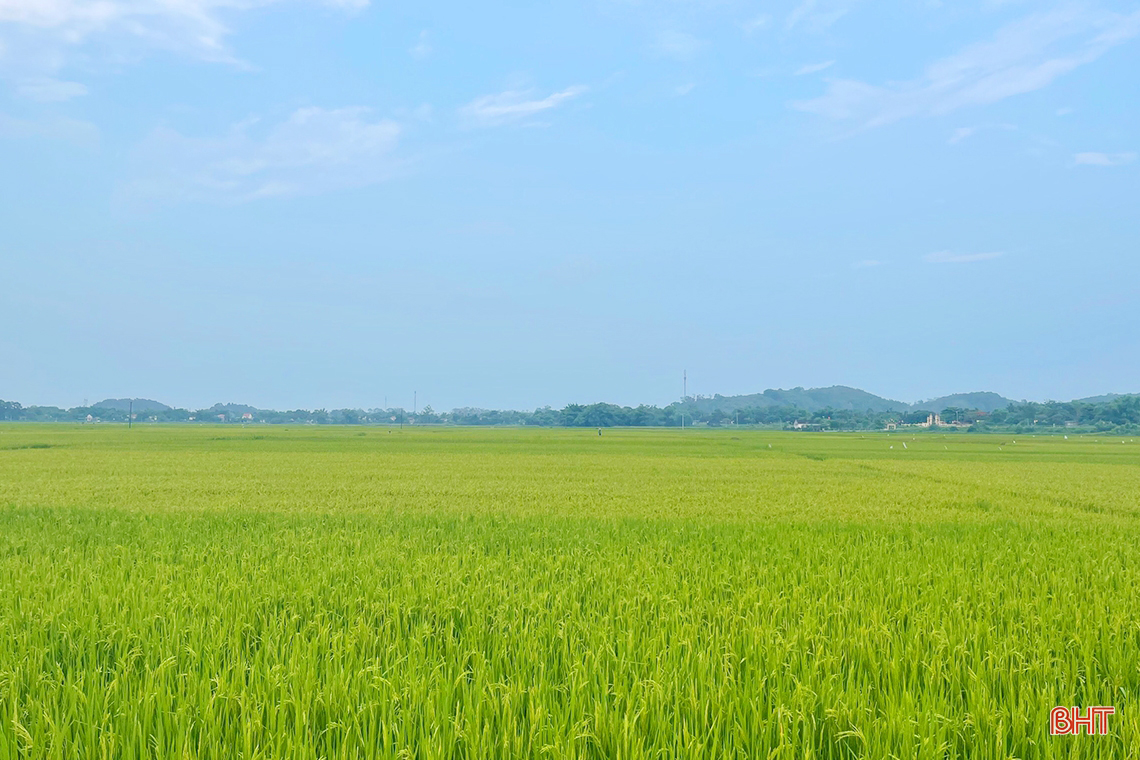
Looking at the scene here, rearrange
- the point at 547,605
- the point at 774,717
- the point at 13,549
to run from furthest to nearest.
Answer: the point at 13,549 → the point at 547,605 → the point at 774,717

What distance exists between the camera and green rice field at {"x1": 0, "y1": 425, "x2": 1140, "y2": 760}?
9.55 ft

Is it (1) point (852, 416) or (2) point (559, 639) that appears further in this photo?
(1) point (852, 416)

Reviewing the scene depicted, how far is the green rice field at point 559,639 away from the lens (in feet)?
9.55

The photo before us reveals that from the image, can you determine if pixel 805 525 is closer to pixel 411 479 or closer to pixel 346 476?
pixel 411 479

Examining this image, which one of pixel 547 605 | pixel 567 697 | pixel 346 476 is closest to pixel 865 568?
pixel 547 605

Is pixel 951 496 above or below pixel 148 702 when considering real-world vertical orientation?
below

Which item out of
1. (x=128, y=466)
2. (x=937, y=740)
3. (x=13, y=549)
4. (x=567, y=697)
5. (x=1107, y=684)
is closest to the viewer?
(x=937, y=740)

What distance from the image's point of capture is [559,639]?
4.27 meters

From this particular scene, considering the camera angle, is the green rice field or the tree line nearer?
the green rice field

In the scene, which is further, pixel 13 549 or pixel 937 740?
pixel 13 549

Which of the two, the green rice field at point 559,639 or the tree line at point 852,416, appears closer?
the green rice field at point 559,639

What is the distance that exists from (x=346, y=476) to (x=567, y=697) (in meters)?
19.6

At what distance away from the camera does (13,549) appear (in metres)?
7.87

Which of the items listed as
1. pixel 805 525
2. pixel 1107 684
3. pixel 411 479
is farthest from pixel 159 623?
pixel 411 479
